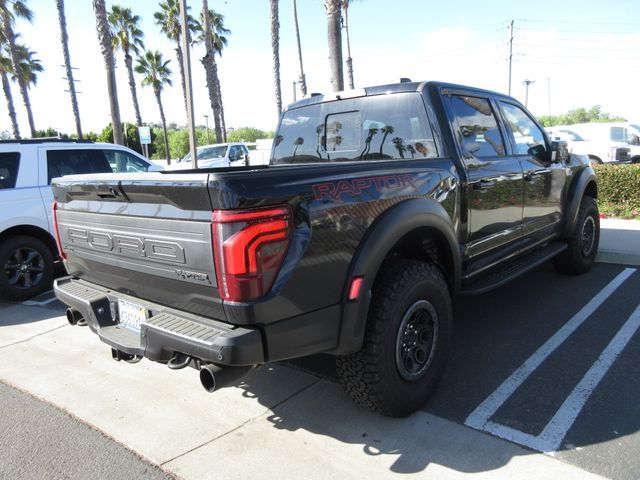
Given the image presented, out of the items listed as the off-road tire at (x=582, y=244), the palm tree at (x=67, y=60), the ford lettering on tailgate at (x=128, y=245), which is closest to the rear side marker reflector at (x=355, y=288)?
the ford lettering on tailgate at (x=128, y=245)

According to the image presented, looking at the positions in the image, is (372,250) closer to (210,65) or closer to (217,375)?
(217,375)

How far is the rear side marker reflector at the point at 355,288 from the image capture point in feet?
8.02

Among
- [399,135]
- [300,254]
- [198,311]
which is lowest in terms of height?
[198,311]

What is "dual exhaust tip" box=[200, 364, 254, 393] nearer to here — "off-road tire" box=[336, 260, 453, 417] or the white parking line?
"off-road tire" box=[336, 260, 453, 417]

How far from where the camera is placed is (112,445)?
9.16ft

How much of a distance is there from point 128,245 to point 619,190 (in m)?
9.59

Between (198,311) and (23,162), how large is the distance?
16.1 ft

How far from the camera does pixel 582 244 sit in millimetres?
5445

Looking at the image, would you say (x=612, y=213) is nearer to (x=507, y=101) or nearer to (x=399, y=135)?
(x=507, y=101)

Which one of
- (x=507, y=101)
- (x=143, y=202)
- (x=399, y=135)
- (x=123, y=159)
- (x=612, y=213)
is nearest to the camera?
(x=143, y=202)

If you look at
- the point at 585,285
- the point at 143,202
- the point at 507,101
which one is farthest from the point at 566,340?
the point at 143,202

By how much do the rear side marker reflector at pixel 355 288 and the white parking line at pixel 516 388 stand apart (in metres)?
1.09

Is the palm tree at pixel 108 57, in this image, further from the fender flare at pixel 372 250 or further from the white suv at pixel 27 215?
the fender flare at pixel 372 250

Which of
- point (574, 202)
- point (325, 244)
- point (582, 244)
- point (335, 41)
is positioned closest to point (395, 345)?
point (325, 244)
